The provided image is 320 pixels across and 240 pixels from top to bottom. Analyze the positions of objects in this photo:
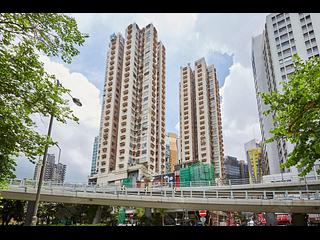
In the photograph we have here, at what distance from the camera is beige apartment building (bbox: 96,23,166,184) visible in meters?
48.7

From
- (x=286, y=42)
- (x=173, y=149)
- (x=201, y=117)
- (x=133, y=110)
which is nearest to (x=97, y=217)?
(x=133, y=110)

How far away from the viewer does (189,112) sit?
234 ft

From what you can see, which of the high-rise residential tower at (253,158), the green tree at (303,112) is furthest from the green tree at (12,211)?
the high-rise residential tower at (253,158)


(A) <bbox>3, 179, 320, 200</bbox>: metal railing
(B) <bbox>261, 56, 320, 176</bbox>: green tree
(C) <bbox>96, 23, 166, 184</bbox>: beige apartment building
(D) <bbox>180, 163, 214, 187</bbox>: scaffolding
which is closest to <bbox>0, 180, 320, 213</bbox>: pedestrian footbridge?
(A) <bbox>3, 179, 320, 200</bbox>: metal railing

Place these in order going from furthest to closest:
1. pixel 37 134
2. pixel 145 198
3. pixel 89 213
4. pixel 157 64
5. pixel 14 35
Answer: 1. pixel 157 64
2. pixel 89 213
3. pixel 145 198
4. pixel 37 134
5. pixel 14 35

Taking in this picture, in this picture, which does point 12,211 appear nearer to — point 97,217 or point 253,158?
point 97,217

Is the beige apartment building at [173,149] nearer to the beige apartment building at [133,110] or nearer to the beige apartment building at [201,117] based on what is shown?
the beige apartment building at [201,117]

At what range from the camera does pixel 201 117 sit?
228 ft

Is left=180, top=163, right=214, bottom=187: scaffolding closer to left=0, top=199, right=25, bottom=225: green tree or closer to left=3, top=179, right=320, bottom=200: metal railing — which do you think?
left=3, top=179, right=320, bottom=200: metal railing

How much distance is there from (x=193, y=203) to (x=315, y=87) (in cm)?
1702

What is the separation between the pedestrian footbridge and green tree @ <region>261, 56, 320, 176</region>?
14.2 m

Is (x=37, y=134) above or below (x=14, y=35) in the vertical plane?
below
